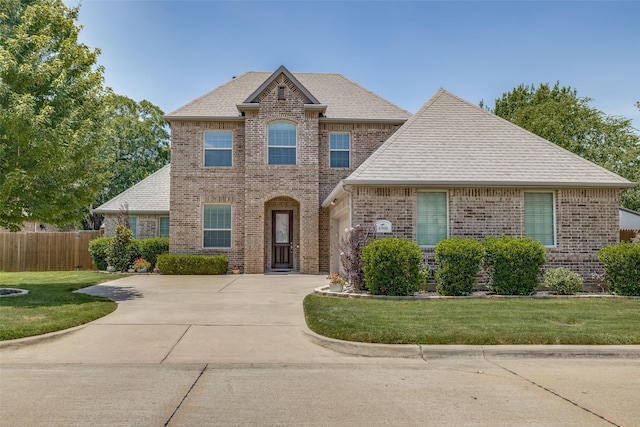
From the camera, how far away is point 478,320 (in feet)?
29.1

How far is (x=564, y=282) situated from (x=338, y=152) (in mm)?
10979

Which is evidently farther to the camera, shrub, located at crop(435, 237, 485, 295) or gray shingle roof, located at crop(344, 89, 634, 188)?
gray shingle roof, located at crop(344, 89, 634, 188)

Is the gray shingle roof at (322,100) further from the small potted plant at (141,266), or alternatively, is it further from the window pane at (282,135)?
the small potted plant at (141,266)

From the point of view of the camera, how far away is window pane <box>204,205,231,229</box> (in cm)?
2048

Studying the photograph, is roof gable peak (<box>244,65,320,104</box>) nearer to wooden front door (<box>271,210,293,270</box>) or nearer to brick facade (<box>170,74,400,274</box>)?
brick facade (<box>170,74,400,274</box>)

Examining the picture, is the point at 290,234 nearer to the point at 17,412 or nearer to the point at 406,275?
the point at 406,275

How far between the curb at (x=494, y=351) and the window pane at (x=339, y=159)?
14.1 meters

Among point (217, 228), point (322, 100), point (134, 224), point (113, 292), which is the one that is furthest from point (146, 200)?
point (113, 292)

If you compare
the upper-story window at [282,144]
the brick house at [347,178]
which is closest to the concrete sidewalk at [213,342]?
the brick house at [347,178]

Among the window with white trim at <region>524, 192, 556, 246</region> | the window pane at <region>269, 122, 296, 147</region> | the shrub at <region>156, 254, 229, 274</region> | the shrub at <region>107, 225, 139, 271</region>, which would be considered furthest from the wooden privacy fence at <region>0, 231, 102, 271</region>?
the window with white trim at <region>524, 192, 556, 246</region>

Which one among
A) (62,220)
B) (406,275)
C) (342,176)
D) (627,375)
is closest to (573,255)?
(406,275)

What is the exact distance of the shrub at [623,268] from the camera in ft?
39.4

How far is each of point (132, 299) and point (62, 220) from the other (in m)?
3.49

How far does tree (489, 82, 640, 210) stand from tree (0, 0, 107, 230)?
3177cm
